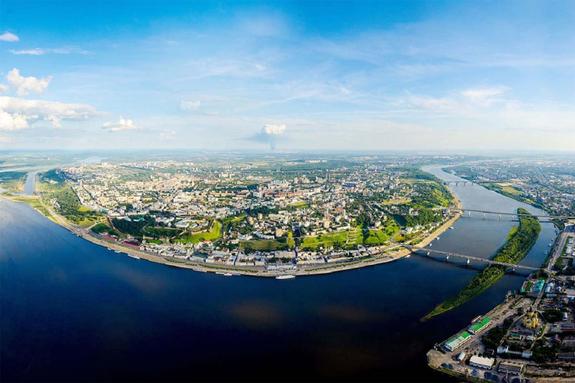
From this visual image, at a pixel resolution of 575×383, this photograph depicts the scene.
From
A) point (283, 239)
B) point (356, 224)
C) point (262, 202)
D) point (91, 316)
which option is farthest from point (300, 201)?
point (91, 316)

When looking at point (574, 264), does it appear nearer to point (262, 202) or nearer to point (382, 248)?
point (382, 248)

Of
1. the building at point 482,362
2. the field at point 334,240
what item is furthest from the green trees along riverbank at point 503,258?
the field at point 334,240

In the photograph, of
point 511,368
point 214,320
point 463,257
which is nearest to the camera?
point 511,368

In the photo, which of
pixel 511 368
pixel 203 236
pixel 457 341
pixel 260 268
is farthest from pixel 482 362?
pixel 203 236

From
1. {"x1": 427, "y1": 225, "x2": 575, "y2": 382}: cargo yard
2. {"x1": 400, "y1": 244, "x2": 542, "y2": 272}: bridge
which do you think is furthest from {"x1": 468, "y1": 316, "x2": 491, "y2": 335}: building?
{"x1": 400, "y1": 244, "x2": 542, "y2": 272}: bridge

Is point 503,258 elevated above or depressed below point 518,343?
above

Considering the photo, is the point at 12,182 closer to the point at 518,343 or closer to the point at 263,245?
the point at 263,245
